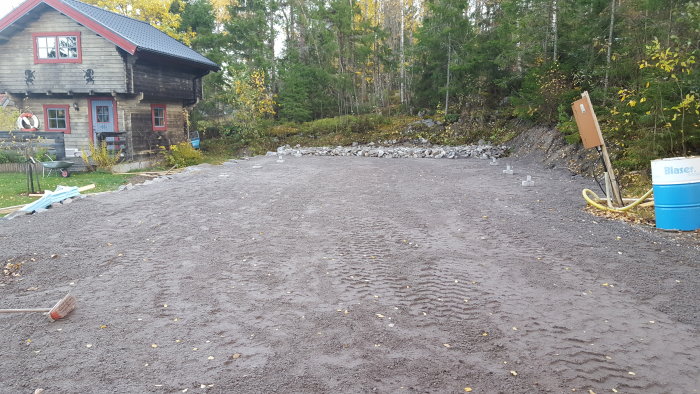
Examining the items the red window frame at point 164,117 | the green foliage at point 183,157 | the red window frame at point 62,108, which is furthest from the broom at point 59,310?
the red window frame at point 164,117

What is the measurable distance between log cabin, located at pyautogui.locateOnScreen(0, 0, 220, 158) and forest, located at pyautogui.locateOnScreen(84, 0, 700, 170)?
7.07 m

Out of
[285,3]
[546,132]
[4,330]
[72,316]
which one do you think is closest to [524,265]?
[72,316]

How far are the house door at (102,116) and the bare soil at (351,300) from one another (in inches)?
448

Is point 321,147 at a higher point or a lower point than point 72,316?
higher

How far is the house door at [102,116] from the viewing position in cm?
1912

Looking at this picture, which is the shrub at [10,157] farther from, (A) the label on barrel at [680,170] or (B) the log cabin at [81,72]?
(A) the label on barrel at [680,170]

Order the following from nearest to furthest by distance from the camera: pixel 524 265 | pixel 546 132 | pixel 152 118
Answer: pixel 524 265 < pixel 546 132 < pixel 152 118

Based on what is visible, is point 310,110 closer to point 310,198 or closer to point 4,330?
point 310,198

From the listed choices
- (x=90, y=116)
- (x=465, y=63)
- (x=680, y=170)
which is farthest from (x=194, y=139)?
(x=680, y=170)

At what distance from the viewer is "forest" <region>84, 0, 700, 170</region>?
9.56 metres

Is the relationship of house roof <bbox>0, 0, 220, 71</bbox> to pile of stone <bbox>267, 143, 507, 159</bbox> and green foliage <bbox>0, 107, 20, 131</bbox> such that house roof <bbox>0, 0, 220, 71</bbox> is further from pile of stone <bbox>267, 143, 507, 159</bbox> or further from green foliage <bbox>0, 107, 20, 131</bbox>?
pile of stone <bbox>267, 143, 507, 159</bbox>

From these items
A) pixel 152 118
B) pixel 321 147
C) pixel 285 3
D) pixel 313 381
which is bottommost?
pixel 313 381

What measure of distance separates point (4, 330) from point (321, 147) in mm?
19469

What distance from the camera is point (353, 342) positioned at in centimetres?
386
